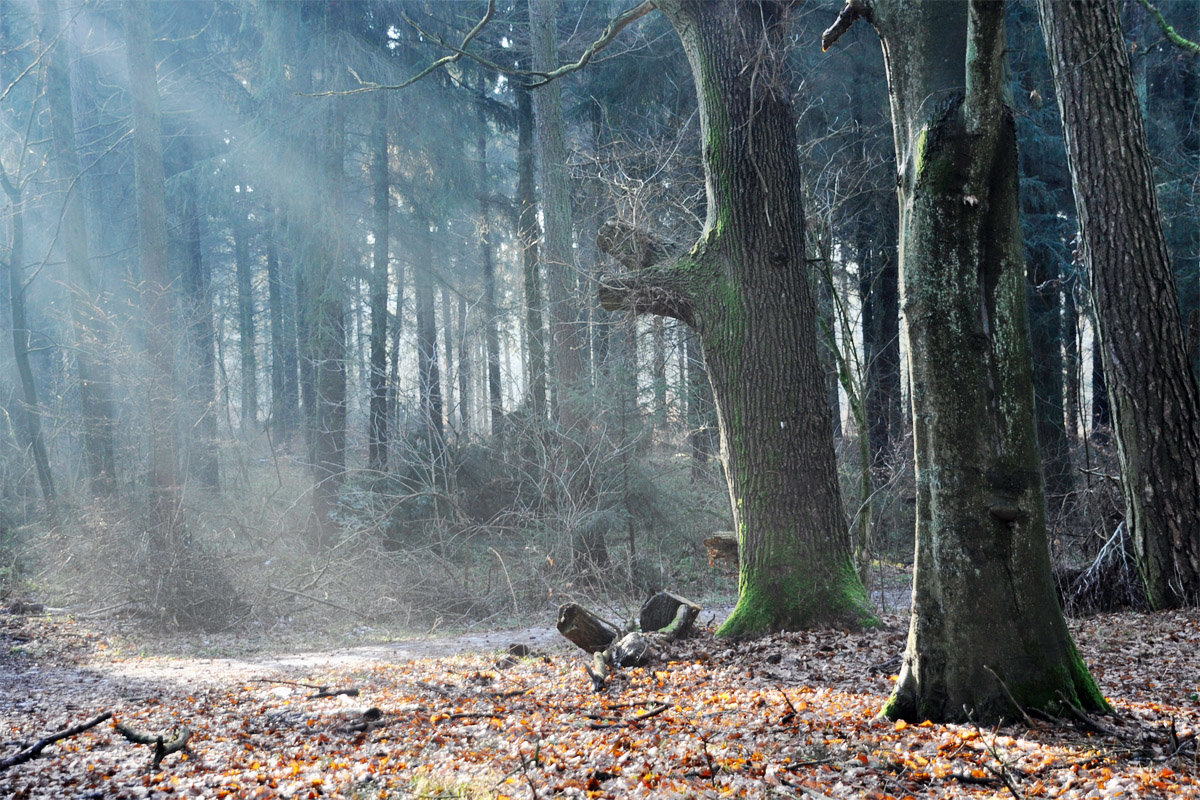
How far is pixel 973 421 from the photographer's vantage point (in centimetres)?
379

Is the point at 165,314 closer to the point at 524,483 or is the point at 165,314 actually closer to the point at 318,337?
the point at 318,337

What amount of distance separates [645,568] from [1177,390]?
7.26m

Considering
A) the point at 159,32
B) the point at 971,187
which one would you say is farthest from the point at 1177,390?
the point at 159,32

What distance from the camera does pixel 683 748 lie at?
12.8 feet

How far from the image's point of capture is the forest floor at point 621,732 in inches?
132

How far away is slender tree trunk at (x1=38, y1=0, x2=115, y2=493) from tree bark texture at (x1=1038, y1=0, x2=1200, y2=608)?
13902 millimetres

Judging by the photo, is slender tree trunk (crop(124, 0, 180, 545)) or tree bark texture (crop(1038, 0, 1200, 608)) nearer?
tree bark texture (crop(1038, 0, 1200, 608))

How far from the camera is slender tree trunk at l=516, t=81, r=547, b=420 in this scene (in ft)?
44.9

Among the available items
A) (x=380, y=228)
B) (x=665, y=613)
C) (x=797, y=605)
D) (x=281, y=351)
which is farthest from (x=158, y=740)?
(x=281, y=351)

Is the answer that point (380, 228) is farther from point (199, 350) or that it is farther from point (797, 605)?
point (797, 605)

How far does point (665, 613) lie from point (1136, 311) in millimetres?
4781

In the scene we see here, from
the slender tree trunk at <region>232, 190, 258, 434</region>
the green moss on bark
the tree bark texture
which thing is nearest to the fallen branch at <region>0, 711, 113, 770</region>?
the green moss on bark

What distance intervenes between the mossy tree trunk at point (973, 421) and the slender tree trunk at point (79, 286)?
13.6 metres

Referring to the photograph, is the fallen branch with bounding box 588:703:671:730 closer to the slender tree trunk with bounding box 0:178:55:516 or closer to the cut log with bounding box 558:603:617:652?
the cut log with bounding box 558:603:617:652
